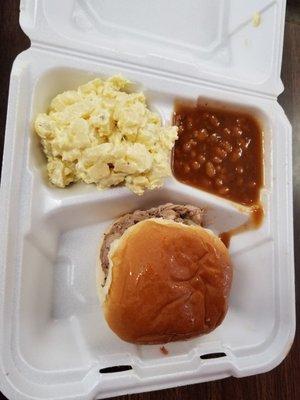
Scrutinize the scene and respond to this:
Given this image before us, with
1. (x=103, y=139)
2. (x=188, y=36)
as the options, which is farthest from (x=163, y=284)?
(x=188, y=36)

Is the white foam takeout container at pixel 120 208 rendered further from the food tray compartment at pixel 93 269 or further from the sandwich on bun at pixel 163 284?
the sandwich on bun at pixel 163 284

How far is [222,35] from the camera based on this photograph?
1628 mm

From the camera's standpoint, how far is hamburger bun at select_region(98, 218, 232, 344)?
125cm

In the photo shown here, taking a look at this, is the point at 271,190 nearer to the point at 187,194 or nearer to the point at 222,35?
the point at 187,194

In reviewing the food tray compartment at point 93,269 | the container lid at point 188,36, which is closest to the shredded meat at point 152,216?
the food tray compartment at point 93,269

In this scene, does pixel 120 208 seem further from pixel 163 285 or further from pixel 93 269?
pixel 163 285

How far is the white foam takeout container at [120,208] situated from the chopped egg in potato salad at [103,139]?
5cm

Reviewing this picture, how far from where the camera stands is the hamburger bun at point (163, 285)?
1249mm

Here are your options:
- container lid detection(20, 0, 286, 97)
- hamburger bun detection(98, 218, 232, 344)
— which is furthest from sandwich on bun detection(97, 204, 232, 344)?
container lid detection(20, 0, 286, 97)

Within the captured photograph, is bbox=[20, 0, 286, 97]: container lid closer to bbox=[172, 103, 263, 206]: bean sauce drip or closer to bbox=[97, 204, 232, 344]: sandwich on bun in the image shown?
bbox=[172, 103, 263, 206]: bean sauce drip

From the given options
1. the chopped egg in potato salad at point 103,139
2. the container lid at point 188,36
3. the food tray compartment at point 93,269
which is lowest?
the food tray compartment at point 93,269

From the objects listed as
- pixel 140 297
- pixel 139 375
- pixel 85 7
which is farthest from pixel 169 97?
pixel 139 375

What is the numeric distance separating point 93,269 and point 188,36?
39.0 inches

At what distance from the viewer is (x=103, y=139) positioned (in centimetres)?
133
